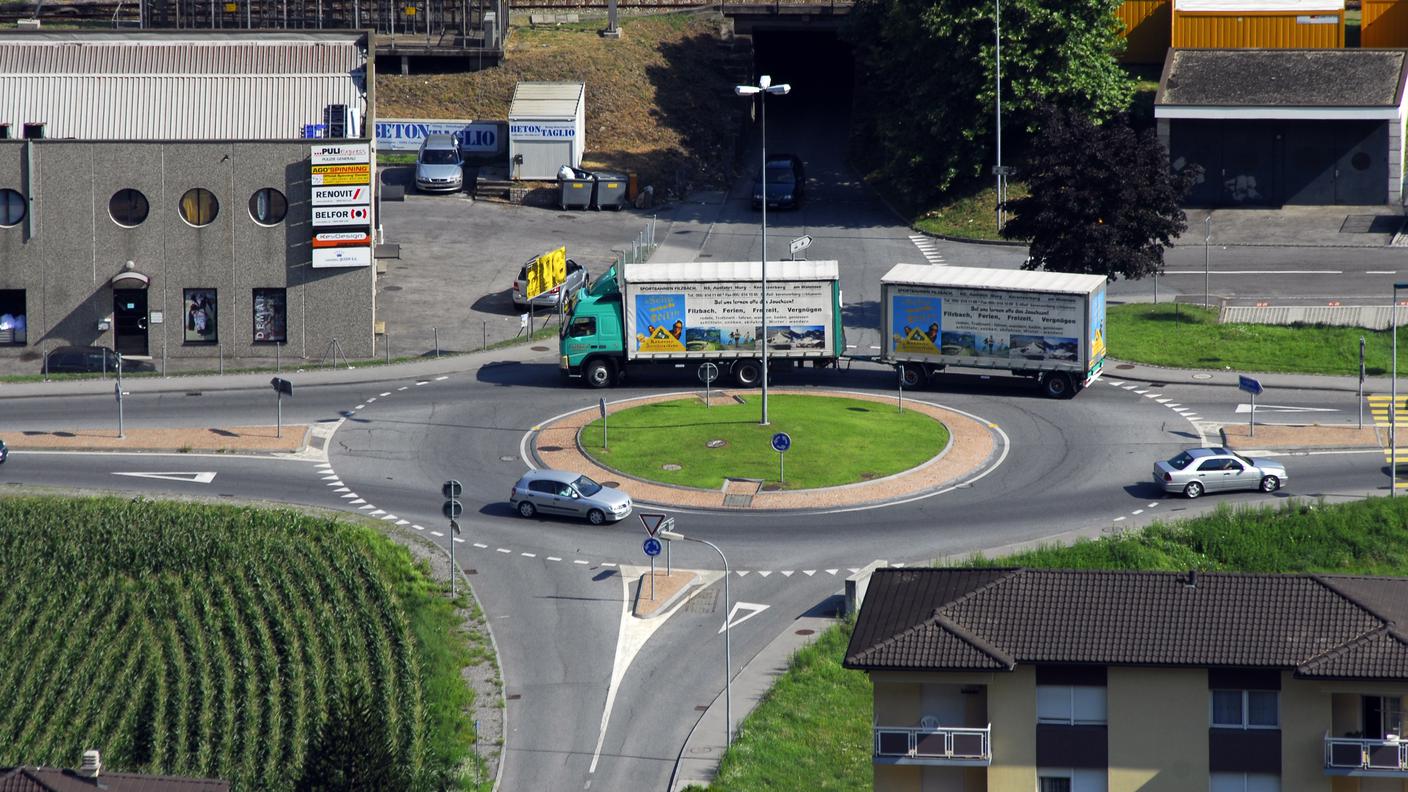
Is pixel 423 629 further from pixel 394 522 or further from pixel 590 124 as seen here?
pixel 590 124

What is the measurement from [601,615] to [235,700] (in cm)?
898

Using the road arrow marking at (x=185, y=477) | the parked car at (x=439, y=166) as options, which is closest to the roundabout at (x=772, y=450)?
the road arrow marking at (x=185, y=477)

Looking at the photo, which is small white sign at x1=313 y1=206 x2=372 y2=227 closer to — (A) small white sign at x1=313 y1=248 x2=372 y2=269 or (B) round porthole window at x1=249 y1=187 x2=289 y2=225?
(A) small white sign at x1=313 y1=248 x2=372 y2=269

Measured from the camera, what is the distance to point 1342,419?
62.7 m

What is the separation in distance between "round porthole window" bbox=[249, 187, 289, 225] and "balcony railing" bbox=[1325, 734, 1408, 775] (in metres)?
46.1

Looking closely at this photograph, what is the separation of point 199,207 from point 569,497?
23.4 m

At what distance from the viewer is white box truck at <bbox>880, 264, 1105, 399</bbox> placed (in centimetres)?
6456

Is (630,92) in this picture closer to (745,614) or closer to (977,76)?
(977,76)

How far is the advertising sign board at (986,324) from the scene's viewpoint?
6462cm

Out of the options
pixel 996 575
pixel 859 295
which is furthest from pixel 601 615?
pixel 859 295

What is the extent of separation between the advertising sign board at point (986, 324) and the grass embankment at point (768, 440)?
323 cm

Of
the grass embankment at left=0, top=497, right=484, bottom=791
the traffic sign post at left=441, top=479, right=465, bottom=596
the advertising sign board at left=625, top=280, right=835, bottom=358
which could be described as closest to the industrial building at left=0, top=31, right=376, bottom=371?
the advertising sign board at left=625, top=280, right=835, bottom=358

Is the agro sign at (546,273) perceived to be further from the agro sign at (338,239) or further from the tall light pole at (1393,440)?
the tall light pole at (1393,440)

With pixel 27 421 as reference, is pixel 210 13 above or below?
above
